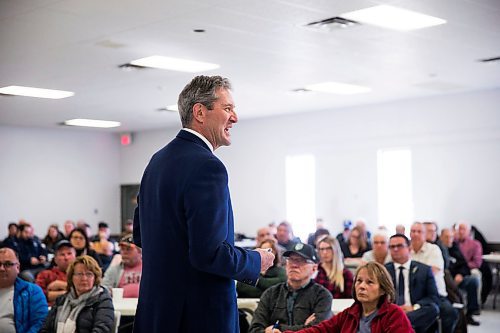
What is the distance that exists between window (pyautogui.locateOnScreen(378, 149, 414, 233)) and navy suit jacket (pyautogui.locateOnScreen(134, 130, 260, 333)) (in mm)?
11026

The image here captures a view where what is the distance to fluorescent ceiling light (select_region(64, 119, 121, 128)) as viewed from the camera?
1542cm

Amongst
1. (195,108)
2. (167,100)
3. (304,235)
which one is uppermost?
(167,100)

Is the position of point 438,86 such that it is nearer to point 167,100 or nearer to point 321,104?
point 321,104

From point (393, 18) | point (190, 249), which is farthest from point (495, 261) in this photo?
point (190, 249)

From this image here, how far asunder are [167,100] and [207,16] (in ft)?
18.7

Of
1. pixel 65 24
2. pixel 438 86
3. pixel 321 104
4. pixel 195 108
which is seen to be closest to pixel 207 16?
pixel 65 24

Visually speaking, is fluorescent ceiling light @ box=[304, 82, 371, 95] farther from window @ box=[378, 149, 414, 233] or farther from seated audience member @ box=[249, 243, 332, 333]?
seated audience member @ box=[249, 243, 332, 333]

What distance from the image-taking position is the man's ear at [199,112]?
91.7 inches

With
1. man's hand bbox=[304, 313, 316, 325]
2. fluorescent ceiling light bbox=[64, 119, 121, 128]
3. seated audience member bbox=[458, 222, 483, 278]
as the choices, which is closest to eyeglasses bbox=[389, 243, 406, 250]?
man's hand bbox=[304, 313, 316, 325]

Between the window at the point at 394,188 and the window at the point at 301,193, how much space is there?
148 centimetres

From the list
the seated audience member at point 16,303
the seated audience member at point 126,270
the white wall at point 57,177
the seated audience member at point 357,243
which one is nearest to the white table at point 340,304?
the seated audience member at point 126,270

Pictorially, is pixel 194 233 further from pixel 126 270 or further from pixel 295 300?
pixel 126 270

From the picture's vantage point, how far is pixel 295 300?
524cm

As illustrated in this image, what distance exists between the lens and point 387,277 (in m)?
4.28
